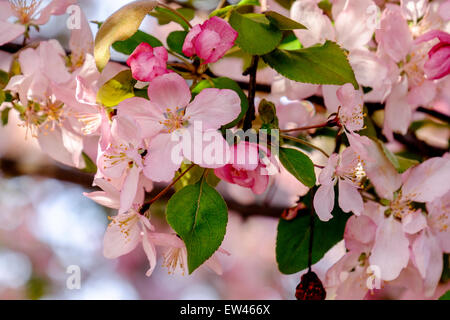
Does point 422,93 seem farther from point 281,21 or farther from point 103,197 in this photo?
point 103,197

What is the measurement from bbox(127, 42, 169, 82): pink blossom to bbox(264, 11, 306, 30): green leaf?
143 millimetres

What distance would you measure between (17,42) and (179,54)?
0.32 meters

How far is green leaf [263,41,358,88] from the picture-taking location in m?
0.61

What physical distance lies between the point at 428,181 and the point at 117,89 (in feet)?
1.35

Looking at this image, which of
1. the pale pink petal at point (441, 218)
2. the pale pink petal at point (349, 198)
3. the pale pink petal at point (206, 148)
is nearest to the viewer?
the pale pink petal at point (206, 148)

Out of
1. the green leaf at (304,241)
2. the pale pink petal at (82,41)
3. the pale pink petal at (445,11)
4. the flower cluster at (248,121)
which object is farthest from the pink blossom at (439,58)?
A: the pale pink petal at (82,41)

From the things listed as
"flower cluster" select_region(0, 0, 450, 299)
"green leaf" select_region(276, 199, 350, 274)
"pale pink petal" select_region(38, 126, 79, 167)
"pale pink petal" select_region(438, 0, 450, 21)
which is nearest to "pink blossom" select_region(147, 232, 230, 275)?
"flower cluster" select_region(0, 0, 450, 299)

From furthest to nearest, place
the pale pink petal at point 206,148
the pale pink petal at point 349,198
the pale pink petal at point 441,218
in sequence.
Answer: the pale pink petal at point 441,218
the pale pink petal at point 349,198
the pale pink petal at point 206,148

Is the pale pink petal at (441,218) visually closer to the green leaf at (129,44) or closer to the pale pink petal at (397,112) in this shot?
the pale pink petal at (397,112)

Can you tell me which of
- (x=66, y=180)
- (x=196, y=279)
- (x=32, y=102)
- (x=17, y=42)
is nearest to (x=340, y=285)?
(x=32, y=102)

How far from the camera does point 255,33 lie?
61 centimetres

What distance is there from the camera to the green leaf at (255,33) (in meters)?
0.60

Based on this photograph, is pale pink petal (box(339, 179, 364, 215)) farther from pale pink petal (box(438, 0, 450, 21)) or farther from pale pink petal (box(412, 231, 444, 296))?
pale pink petal (box(438, 0, 450, 21))

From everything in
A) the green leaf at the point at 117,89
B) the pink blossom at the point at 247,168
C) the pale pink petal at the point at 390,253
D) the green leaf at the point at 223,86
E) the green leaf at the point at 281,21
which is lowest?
the pale pink petal at the point at 390,253
